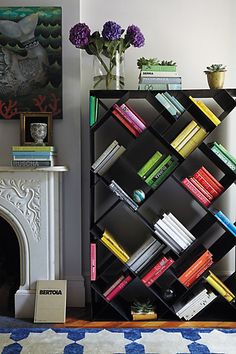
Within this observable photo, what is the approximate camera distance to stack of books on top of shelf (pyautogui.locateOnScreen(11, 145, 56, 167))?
2715mm

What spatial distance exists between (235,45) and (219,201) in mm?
1088

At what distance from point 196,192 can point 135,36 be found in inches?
41.4

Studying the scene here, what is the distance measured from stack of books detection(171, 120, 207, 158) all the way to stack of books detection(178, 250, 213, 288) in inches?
25.4

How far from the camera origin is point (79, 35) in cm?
269

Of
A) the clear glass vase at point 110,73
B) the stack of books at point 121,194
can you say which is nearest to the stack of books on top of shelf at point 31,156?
the stack of books at point 121,194

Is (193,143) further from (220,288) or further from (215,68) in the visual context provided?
(220,288)

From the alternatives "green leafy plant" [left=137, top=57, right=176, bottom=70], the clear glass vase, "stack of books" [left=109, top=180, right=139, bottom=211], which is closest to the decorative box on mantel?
"stack of books" [left=109, top=180, right=139, bottom=211]

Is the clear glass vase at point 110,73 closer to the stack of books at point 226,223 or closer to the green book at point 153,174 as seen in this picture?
the green book at point 153,174

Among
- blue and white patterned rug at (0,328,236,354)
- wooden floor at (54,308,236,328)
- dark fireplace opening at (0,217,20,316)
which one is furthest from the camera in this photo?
dark fireplace opening at (0,217,20,316)

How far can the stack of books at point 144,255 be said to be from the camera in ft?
8.90

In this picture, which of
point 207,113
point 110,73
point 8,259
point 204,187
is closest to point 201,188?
point 204,187

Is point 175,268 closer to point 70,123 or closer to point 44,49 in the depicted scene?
point 70,123

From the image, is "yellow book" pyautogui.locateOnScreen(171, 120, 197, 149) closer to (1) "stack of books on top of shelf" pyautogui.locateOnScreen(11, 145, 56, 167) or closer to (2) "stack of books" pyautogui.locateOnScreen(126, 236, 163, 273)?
(2) "stack of books" pyautogui.locateOnScreen(126, 236, 163, 273)

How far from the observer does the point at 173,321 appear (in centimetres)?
270
